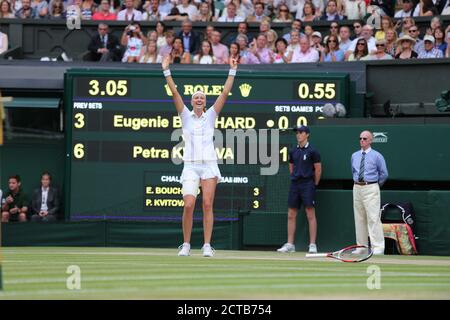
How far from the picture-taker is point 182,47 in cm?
2117

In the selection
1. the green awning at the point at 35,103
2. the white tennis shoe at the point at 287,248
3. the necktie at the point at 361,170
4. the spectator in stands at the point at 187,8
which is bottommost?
the white tennis shoe at the point at 287,248

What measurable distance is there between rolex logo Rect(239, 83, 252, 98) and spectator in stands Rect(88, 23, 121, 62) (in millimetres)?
3571

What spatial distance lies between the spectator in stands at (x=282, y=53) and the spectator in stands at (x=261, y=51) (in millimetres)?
121

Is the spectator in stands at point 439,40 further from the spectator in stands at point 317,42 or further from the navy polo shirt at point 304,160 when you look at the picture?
the navy polo shirt at point 304,160

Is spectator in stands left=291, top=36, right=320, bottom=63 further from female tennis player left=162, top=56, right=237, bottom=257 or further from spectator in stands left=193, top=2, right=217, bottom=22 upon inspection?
female tennis player left=162, top=56, right=237, bottom=257

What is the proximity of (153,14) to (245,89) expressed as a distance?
16.0 feet

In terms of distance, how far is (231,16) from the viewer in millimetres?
22500

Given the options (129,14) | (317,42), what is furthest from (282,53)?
(129,14)

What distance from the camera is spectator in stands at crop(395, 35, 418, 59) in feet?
64.7

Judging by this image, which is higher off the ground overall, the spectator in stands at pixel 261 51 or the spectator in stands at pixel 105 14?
the spectator in stands at pixel 105 14

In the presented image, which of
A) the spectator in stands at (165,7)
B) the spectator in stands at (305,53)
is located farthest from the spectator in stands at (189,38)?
the spectator in stands at (305,53)

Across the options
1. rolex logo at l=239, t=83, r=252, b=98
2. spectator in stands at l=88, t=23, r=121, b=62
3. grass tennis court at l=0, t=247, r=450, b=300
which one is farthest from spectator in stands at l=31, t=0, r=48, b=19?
grass tennis court at l=0, t=247, r=450, b=300

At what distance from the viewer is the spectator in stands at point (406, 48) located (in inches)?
777

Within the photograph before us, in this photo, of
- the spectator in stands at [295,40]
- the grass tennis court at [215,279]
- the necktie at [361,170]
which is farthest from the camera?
the spectator in stands at [295,40]
